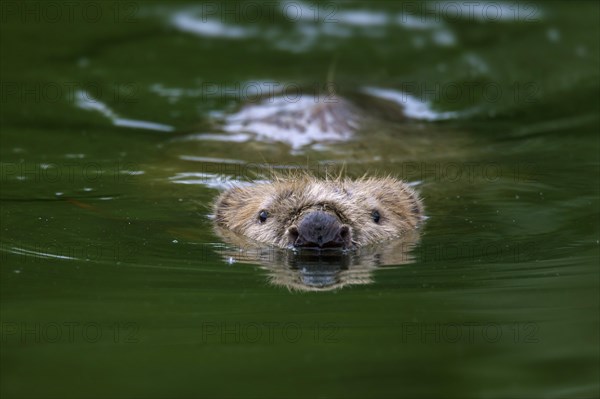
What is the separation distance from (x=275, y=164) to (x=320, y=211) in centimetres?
273

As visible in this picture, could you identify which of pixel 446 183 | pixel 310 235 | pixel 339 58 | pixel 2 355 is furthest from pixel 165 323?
pixel 339 58

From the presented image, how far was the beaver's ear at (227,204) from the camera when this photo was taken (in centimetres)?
765

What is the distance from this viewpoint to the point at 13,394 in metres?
4.24

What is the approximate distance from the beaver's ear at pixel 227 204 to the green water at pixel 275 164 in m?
0.11

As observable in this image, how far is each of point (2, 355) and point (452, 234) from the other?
3.41m

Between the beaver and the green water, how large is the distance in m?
0.24

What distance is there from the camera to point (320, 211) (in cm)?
637

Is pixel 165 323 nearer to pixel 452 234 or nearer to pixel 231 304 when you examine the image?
pixel 231 304
